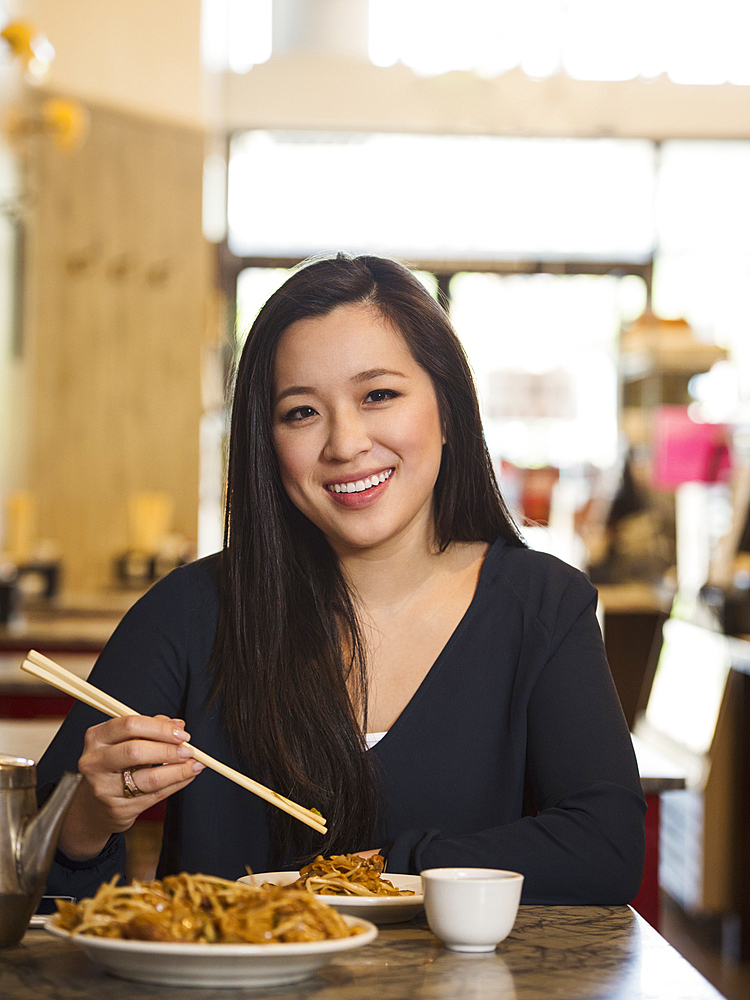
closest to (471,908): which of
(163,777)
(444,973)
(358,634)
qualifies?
(444,973)

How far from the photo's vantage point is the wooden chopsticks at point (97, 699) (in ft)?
3.38

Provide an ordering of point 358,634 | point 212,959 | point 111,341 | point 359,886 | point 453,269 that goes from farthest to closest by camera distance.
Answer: point 453,269
point 111,341
point 358,634
point 359,886
point 212,959

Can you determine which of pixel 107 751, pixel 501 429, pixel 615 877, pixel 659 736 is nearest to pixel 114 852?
pixel 107 751

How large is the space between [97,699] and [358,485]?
1.46 ft

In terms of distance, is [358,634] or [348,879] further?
[358,634]

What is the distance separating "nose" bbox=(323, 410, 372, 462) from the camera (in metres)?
1.37

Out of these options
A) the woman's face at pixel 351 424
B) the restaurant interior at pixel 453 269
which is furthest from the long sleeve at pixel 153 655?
the restaurant interior at pixel 453 269

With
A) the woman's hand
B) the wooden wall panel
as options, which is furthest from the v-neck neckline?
the wooden wall panel

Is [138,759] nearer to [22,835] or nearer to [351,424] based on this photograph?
[22,835]

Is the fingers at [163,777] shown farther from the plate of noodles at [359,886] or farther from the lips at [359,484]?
the lips at [359,484]

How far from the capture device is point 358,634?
4.83 feet

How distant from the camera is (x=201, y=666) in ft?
4.67

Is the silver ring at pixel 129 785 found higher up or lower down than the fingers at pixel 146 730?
lower down

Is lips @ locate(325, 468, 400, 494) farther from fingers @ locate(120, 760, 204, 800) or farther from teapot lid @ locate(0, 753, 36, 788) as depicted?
teapot lid @ locate(0, 753, 36, 788)
